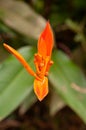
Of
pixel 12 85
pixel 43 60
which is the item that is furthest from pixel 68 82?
pixel 43 60

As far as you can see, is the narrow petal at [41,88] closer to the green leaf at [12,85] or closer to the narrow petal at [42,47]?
the narrow petal at [42,47]

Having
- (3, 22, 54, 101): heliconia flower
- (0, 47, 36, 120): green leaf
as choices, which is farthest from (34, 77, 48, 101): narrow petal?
(0, 47, 36, 120): green leaf

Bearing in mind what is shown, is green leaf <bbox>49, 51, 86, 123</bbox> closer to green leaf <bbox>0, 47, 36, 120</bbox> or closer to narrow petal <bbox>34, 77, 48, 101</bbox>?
green leaf <bbox>0, 47, 36, 120</bbox>

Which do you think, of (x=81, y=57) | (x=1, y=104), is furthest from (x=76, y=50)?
(x=1, y=104)

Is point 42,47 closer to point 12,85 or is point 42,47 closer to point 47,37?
point 47,37

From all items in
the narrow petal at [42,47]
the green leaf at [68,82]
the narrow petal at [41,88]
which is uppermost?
the narrow petal at [42,47]

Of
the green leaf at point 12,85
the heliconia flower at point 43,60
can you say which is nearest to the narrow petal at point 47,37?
the heliconia flower at point 43,60

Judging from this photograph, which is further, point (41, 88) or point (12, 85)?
point (12, 85)
